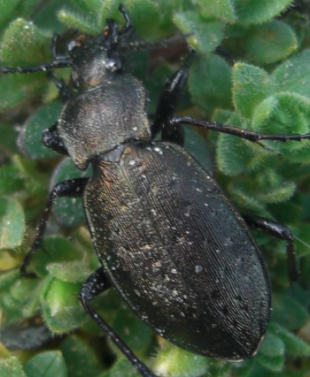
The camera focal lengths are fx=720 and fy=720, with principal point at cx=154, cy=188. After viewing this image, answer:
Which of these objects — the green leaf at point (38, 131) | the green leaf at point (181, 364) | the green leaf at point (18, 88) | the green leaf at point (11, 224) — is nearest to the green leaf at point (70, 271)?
the green leaf at point (11, 224)

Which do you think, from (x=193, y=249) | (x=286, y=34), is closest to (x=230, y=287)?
(x=193, y=249)

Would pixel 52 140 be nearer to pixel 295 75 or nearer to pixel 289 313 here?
pixel 295 75

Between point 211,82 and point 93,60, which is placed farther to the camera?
point 93,60

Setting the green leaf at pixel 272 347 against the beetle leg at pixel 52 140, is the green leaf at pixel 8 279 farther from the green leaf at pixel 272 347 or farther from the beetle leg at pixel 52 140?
the green leaf at pixel 272 347

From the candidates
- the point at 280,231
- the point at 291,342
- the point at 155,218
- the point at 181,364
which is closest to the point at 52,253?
the point at 155,218

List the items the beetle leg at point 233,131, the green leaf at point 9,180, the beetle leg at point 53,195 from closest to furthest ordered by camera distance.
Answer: the beetle leg at point 233,131 → the beetle leg at point 53,195 → the green leaf at point 9,180

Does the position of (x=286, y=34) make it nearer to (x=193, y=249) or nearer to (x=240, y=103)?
(x=240, y=103)
